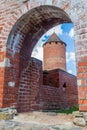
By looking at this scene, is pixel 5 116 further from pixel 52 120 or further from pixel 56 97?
pixel 56 97

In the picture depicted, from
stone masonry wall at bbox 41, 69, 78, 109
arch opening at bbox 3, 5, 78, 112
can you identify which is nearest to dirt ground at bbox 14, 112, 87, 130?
arch opening at bbox 3, 5, 78, 112

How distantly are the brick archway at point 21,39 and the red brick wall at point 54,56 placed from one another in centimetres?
1704

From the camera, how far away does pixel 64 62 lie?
2216cm

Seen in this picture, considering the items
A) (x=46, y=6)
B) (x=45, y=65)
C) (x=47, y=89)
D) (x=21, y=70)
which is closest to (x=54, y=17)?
(x=46, y=6)

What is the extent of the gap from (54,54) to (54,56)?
13.1 inches

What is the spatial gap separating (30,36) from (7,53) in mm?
938

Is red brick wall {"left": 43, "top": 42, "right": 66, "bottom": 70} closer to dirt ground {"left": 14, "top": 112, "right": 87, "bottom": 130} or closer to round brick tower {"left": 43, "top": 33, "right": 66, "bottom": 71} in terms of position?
round brick tower {"left": 43, "top": 33, "right": 66, "bottom": 71}

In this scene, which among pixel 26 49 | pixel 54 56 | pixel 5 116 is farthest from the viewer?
pixel 54 56

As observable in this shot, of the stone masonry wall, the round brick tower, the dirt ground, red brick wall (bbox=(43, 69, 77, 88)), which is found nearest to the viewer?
the dirt ground

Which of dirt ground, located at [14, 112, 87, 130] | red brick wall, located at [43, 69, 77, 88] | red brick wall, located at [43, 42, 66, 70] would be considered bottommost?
dirt ground, located at [14, 112, 87, 130]

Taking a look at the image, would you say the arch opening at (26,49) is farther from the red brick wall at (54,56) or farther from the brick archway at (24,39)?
the red brick wall at (54,56)

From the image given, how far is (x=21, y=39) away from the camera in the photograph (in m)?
4.11

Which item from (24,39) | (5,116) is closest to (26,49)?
(24,39)

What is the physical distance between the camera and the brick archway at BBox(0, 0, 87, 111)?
111 inches
